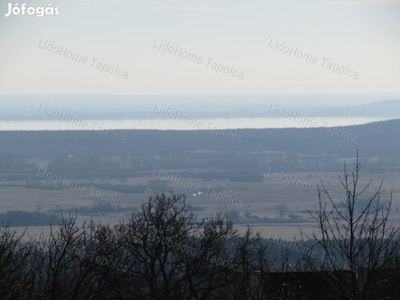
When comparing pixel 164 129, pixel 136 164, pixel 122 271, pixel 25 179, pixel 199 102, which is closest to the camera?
pixel 122 271

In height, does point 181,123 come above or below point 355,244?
above

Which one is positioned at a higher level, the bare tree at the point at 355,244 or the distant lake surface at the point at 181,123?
the distant lake surface at the point at 181,123

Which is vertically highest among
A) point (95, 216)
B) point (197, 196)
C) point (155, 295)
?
point (197, 196)

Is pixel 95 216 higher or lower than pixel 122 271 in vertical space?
higher

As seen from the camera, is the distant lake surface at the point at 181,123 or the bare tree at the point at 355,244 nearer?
the bare tree at the point at 355,244

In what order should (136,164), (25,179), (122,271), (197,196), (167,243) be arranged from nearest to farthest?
(122,271)
(167,243)
(197,196)
(25,179)
(136,164)

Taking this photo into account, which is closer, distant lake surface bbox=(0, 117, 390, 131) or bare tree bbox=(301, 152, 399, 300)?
bare tree bbox=(301, 152, 399, 300)

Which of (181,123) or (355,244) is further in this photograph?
(181,123)

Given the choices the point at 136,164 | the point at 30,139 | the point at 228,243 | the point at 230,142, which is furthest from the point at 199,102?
the point at 228,243

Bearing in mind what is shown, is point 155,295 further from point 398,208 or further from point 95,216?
point 398,208

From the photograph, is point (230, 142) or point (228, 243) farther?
point (230, 142)

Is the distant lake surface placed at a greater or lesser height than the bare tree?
greater
